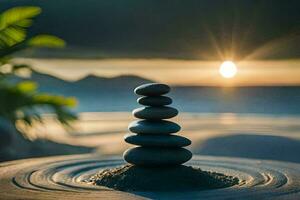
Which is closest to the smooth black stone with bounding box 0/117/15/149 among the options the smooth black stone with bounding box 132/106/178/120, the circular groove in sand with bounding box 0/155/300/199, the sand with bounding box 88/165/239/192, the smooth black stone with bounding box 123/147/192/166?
the circular groove in sand with bounding box 0/155/300/199

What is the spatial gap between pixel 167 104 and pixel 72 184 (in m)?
6.03

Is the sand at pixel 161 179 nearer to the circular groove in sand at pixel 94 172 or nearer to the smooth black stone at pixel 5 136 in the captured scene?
the circular groove in sand at pixel 94 172

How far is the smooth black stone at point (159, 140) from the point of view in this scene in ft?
104

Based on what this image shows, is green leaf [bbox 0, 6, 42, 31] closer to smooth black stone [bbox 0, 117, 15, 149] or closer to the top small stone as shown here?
the top small stone

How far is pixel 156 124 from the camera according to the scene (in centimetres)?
3216

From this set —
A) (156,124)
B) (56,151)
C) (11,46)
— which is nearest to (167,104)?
(156,124)

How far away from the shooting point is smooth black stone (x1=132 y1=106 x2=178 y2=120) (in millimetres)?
31844

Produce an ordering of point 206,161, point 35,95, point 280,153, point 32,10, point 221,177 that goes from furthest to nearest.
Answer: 1. point 280,153
2. point 206,161
3. point 221,177
4. point 32,10
5. point 35,95

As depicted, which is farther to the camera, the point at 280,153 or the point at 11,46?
the point at 280,153

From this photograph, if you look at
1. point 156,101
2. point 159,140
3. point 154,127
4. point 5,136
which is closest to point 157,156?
point 159,140

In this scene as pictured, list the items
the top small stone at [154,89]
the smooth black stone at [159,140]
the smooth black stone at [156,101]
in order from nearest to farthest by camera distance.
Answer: the top small stone at [154,89], the smooth black stone at [159,140], the smooth black stone at [156,101]

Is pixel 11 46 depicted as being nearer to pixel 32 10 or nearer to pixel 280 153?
pixel 32 10

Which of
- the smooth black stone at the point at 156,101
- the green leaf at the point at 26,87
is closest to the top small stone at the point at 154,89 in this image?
the smooth black stone at the point at 156,101

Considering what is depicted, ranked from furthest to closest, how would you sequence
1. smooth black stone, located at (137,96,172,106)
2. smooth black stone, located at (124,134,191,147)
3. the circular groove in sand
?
smooth black stone, located at (137,96,172,106) < smooth black stone, located at (124,134,191,147) < the circular groove in sand
